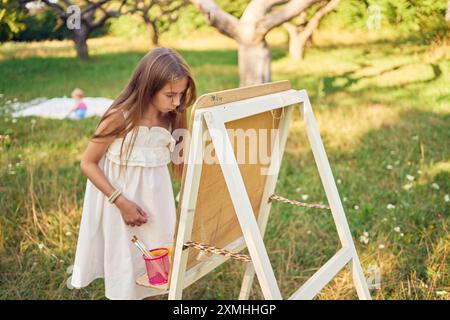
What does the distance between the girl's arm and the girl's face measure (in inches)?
5.7

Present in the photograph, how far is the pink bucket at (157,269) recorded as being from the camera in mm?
1532

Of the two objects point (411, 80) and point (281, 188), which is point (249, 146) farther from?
point (411, 80)

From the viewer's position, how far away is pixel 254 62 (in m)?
4.70

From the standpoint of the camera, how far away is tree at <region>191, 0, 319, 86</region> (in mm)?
4320

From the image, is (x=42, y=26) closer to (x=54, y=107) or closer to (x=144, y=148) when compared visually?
(x=54, y=107)

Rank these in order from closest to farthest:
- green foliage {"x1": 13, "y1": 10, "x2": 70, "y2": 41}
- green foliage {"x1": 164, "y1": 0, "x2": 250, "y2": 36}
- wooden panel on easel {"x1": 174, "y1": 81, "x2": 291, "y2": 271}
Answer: wooden panel on easel {"x1": 174, "y1": 81, "x2": 291, "y2": 271}, green foliage {"x1": 13, "y1": 10, "x2": 70, "y2": 41}, green foliage {"x1": 164, "y1": 0, "x2": 250, "y2": 36}

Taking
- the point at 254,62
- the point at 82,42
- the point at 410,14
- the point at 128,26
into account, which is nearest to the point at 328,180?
the point at 254,62

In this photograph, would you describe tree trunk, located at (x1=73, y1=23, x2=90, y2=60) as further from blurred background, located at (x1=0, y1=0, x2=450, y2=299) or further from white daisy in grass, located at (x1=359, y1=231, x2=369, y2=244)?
white daisy in grass, located at (x1=359, y1=231, x2=369, y2=244)

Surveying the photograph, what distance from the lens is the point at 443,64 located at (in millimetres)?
4977

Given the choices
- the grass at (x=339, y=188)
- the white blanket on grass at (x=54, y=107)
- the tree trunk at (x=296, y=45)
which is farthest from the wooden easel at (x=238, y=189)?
the tree trunk at (x=296, y=45)

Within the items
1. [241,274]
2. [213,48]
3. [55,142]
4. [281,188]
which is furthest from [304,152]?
[213,48]

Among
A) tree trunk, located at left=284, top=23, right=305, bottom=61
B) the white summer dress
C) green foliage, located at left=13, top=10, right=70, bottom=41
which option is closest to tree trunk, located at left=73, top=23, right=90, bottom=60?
green foliage, located at left=13, top=10, right=70, bottom=41

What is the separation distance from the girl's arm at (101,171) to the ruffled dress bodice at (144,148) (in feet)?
0.16

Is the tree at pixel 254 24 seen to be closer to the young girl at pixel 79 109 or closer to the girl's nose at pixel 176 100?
the young girl at pixel 79 109
